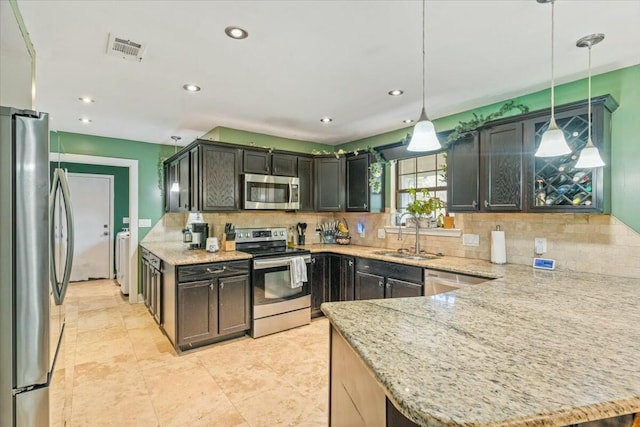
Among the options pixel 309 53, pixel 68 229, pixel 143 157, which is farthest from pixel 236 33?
pixel 143 157

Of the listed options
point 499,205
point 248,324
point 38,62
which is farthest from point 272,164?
point 499,205

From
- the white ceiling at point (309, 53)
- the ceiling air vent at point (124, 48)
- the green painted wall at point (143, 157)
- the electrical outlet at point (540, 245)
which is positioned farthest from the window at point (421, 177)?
the green painted wall at point (143, 157)

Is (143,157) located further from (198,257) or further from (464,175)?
(464,175)

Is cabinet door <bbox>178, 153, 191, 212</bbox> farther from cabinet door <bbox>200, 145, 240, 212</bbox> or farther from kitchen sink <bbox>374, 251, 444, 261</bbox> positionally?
kitchen sink <bbox>374, 251, 444, 261</bbox>

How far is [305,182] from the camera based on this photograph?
452 centimetres

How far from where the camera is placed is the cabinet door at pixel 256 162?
3.96 metres

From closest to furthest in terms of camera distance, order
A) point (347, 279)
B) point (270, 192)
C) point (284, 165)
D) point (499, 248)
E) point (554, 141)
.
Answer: point (554, 141)
point (499, 248)
point (347, 279)
point (270, 192)
point (284, 165)

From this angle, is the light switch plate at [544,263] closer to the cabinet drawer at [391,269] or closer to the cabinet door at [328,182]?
the cabinet drawer at [391,269]

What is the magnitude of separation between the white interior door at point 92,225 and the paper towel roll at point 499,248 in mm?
6833

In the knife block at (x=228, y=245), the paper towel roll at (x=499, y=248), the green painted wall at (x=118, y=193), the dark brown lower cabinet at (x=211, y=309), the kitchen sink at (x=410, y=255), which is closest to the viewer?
the paper towel roll at (x=499, y=248)

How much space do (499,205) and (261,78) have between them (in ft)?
7.70

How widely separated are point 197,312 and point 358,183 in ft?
8.29

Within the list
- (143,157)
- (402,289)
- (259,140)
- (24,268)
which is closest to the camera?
(24,268)

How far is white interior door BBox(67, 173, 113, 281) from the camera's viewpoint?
246 inches
